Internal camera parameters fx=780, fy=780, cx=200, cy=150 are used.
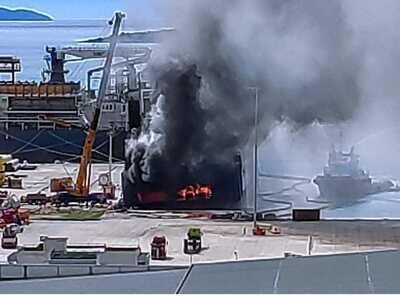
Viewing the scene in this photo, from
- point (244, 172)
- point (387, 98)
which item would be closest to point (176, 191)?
point (244, 172)

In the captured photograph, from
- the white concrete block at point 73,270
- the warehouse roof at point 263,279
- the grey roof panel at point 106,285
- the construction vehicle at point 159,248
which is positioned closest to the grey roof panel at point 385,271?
the warehouse roof at point 263,279

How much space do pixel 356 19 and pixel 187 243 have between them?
4.19 feet

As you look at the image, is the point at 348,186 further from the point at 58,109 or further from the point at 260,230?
the point at 58,109

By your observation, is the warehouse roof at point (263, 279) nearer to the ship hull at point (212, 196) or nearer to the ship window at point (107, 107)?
the ship window at point (107, 107)

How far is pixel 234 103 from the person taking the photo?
3756 millimetres

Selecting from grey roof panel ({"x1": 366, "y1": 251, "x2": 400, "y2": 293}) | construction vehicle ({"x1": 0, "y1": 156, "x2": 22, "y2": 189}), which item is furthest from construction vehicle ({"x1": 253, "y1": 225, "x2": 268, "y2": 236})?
grey roof panel ({"x1": 366, "y1": 251, "x2": 400, "y2": 293})

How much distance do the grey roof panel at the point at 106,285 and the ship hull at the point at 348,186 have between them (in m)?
1.86

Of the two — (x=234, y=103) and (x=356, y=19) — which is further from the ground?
(x=356, y=19)

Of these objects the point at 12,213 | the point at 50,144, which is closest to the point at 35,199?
the point at 12,213

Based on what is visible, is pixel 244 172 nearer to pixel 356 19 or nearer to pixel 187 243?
pixel 187 243

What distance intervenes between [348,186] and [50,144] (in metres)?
1.37

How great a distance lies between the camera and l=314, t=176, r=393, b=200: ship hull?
3557 mm

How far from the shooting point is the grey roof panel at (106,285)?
61.1 inches

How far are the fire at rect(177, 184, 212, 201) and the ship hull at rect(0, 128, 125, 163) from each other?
387mm
